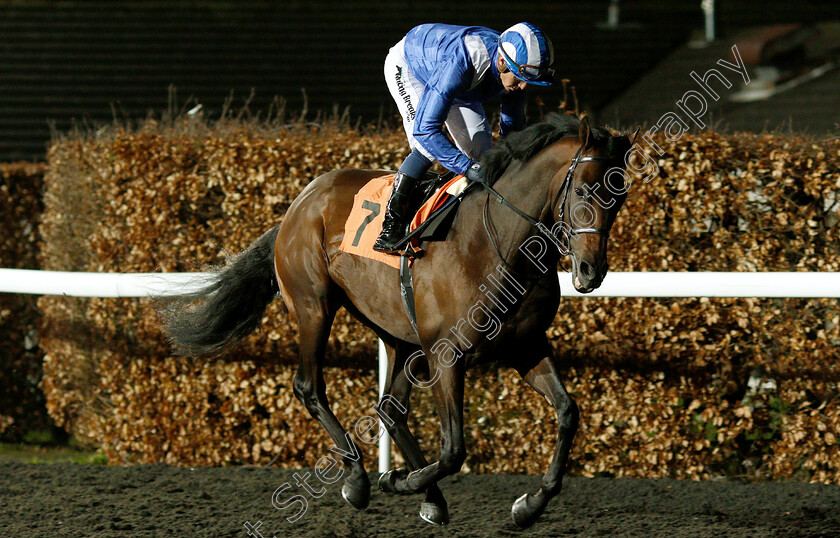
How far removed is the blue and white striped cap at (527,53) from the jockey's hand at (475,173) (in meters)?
0.39

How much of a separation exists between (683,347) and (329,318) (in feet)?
6.23

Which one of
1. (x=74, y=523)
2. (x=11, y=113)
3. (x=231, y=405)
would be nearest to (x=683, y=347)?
(x=231, y=405)

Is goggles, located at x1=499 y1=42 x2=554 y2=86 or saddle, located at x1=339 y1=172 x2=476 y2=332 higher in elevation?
goggles, located at x1=499 y1=42 x2=554 y2=86

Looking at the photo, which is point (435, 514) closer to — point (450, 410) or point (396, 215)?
point (450, 410)

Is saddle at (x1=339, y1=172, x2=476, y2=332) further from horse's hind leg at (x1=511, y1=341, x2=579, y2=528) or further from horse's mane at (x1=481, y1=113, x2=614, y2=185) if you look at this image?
horse's hind leg at (x1=511, y1=341, x2=579, y2=528)

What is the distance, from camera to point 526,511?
3592 millimetres

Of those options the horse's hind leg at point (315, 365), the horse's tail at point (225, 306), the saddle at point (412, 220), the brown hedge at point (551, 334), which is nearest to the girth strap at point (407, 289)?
the saddle at point (412, 220)

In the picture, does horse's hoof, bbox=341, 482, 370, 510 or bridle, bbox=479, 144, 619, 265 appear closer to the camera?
bridle, bbox=479, 144, 619, 265

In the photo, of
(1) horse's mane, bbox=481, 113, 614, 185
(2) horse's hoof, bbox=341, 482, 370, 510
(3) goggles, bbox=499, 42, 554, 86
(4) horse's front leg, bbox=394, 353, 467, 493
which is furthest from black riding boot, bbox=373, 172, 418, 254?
(2) horse's hoof, bbox=341, 482, 370, 510

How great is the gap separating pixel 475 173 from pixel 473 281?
0.43 m

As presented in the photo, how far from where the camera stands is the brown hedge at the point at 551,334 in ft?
15.6

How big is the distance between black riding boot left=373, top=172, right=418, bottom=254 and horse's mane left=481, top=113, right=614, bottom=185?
1.26 ft

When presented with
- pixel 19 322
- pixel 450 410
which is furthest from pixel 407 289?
pixel 19 322

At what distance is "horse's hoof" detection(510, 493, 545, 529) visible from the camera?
358 cm
